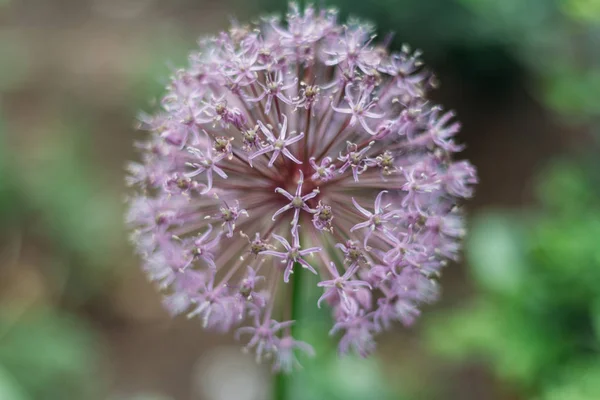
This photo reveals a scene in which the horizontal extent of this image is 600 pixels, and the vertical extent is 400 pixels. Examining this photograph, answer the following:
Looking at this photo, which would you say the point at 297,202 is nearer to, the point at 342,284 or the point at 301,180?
the point at 301,180

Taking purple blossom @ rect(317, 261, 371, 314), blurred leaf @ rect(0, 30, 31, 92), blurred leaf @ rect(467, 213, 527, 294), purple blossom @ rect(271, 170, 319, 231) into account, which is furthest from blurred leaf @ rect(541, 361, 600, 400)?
blurred leaf @ rect(0, 30, 31, 92)

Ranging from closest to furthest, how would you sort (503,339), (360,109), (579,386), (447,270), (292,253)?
1. (292,253)
2. (360,109)
3. (579,386)
4. (503,339)
5. (447,270)

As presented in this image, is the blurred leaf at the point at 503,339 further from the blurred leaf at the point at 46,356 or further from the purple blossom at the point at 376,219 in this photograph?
the blurred leaf at the point at 46,356

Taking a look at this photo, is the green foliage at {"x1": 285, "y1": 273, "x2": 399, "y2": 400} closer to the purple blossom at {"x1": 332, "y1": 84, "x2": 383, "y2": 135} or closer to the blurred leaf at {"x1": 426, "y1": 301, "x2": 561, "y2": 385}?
the blurred leaf at {"x1": 426, "y1": 301, "x2": 561, "y2": 385}

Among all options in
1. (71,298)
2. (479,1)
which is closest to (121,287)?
(71,298)

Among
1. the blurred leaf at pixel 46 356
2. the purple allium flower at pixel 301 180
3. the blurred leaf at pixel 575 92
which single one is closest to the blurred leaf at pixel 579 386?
the purple allium flower at pixel 301 180

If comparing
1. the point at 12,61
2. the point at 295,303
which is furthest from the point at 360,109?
the point at 12,61
